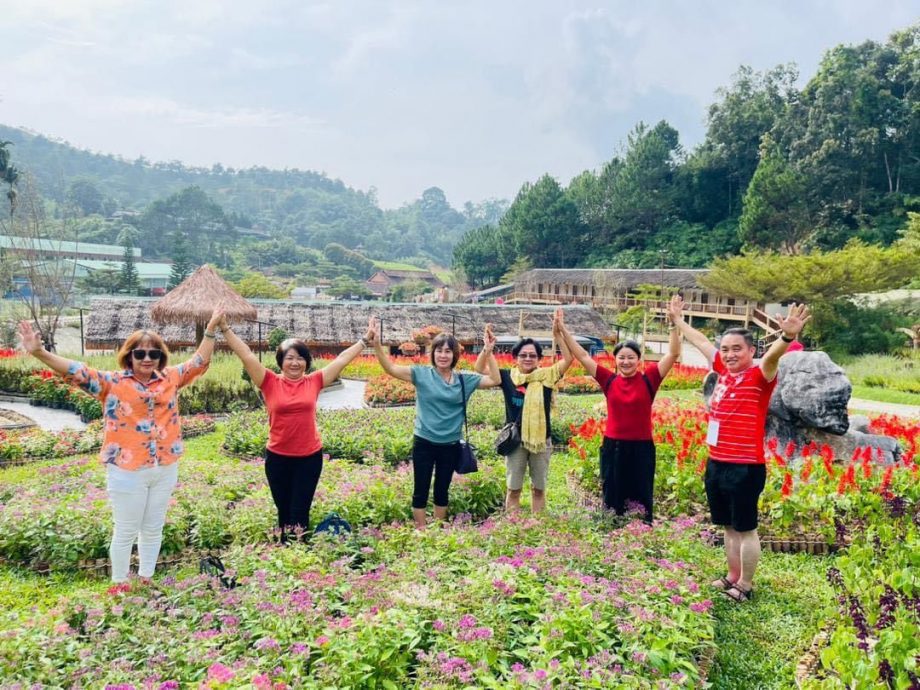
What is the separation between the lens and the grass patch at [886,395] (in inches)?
536

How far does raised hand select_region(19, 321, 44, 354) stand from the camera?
127 inches

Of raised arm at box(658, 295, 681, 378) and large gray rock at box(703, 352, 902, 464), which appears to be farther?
large gray rock at box(703, 352, 902, 464)

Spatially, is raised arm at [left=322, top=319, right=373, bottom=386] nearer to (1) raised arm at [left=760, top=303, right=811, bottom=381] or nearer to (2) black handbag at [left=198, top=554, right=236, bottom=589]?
(2) black handbag at [left=198, top=554, right=236, bottom=589]

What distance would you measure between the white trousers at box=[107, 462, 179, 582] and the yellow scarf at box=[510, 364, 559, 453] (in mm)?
2350

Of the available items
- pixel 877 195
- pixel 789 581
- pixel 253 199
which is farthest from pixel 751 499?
pixel 253 199

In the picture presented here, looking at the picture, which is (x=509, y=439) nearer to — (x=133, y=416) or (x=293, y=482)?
(x=293, y=482)

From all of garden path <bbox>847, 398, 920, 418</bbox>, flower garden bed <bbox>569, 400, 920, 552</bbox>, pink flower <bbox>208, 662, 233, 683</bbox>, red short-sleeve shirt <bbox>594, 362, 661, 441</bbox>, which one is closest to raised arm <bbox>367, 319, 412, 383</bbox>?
red short-sleeve shirt <bbox>594, 362, 661, 441</bbox>

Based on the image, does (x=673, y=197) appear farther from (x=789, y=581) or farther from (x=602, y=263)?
(x=789, y=581)

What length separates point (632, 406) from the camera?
4.10 m

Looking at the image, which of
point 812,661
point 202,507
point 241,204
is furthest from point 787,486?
point 241,204

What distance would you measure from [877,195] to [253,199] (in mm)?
117350

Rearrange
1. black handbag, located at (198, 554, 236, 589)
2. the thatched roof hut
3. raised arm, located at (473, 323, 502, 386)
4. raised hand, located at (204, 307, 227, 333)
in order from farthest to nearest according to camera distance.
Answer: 1. the thatched roof hut
2. raised arm, located at (473, 323, 502, 386)
3. raised hand, located at (204, 307, 227, 333)
4. black handbag, located at (198, 554, 236, 589)

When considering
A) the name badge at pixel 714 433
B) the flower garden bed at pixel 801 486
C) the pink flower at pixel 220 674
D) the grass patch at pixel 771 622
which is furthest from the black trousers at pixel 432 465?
the pink flower at pixel 220 674

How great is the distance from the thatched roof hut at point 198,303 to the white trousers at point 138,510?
12.7m
